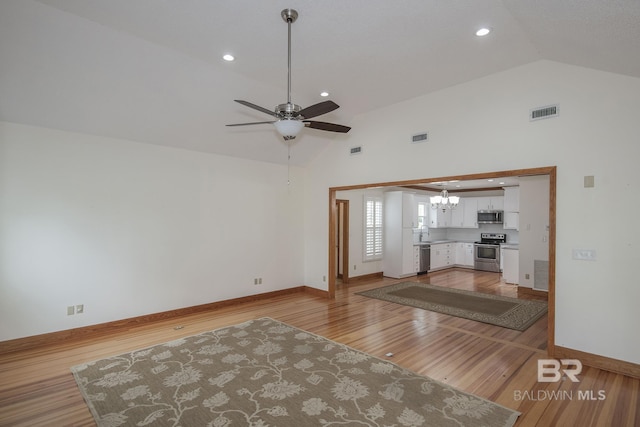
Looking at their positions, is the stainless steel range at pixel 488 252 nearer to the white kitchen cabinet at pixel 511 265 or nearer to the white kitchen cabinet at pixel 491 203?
the white kitchen cabinet at pixel 491 203

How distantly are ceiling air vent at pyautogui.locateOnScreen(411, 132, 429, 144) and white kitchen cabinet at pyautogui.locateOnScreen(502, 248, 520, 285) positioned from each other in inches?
191

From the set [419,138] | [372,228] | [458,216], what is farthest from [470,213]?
[419,138]

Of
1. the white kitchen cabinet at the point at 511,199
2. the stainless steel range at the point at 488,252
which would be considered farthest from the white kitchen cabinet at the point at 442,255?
the white kitchen cabinet at the point at 511,199

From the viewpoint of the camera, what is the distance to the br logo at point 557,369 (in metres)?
3.29

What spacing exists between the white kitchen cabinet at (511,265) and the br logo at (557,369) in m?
4.77

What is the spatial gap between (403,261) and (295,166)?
413cm

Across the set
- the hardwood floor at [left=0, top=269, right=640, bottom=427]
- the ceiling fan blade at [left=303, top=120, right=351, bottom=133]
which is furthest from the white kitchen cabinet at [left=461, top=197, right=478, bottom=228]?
the ceiling fan blade at [left=303, top=120, right=351, bottom=133]

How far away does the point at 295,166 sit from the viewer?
7.15 metres

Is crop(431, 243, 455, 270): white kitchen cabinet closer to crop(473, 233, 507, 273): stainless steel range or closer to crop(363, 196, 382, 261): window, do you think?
crop(473, 233, 507, 273): stainless steel range

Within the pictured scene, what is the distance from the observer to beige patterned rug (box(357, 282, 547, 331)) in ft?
17.1

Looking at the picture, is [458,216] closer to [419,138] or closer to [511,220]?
[511,220]

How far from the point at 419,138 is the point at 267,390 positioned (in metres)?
4.29

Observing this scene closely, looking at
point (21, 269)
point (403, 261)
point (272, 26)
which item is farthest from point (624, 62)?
point (21, 269)

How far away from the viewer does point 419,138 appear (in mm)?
5117
